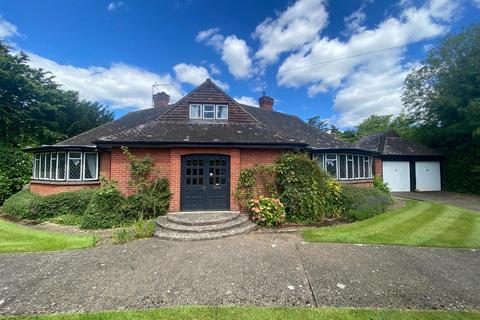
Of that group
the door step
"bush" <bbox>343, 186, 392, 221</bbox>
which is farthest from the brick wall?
"bush" <bbox>343, 186, 392, 221</bbox>

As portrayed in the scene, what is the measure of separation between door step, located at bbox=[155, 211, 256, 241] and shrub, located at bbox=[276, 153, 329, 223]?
187 centimetres

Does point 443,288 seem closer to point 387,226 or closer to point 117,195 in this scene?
point 387,226

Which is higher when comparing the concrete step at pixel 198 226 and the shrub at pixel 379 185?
the shrub at pixel 379 185

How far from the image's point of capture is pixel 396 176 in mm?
18156

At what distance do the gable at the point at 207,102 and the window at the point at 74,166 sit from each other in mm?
5372

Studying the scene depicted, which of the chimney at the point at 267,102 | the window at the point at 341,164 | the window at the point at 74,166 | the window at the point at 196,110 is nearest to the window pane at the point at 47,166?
the window at the point at 74,166

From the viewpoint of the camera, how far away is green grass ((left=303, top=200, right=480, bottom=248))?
20.4ft

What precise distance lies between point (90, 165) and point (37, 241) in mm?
5946

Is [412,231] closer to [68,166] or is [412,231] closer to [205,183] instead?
[205,183]

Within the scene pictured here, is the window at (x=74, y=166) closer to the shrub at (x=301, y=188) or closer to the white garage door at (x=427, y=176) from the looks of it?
the shrub at (x=301, y=188)

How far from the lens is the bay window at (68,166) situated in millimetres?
11125

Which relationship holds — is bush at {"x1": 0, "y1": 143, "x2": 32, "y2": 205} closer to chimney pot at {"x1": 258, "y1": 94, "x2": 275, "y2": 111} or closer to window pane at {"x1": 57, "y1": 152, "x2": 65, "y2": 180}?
window pane at {"x1": 57, "y1": 152, "x2": 65, "y2": 180}

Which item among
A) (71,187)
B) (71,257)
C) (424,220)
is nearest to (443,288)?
(424,220)

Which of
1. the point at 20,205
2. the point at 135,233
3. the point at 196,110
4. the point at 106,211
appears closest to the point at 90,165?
the point at 20,205
